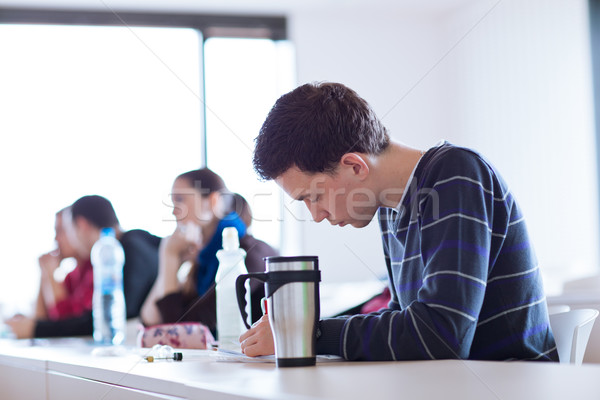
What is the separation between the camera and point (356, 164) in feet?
3.96

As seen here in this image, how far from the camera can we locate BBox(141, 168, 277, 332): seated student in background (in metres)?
2.11

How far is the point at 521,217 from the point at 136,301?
204 centimetres

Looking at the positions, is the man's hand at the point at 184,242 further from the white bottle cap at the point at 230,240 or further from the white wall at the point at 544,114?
the white wall at the point at 544,114

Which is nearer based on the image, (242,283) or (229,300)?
(242,283)

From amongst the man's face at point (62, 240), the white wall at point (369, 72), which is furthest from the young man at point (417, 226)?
the white wall at point (369, 72)

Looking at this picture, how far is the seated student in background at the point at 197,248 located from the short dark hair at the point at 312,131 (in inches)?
36.1

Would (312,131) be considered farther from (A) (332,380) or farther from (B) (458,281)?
(A) (332,380)

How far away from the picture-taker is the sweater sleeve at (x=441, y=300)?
979 mm

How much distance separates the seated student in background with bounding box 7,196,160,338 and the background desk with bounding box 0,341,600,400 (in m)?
1.65

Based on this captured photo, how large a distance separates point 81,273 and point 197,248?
96 centimetres

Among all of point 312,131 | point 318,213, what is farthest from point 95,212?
point 312,131

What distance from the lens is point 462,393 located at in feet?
2.10

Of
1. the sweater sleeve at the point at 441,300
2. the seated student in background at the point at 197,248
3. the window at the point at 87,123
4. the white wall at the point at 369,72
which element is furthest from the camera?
the white wall at the point at 369,72

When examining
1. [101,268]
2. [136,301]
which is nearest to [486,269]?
[101,268]
